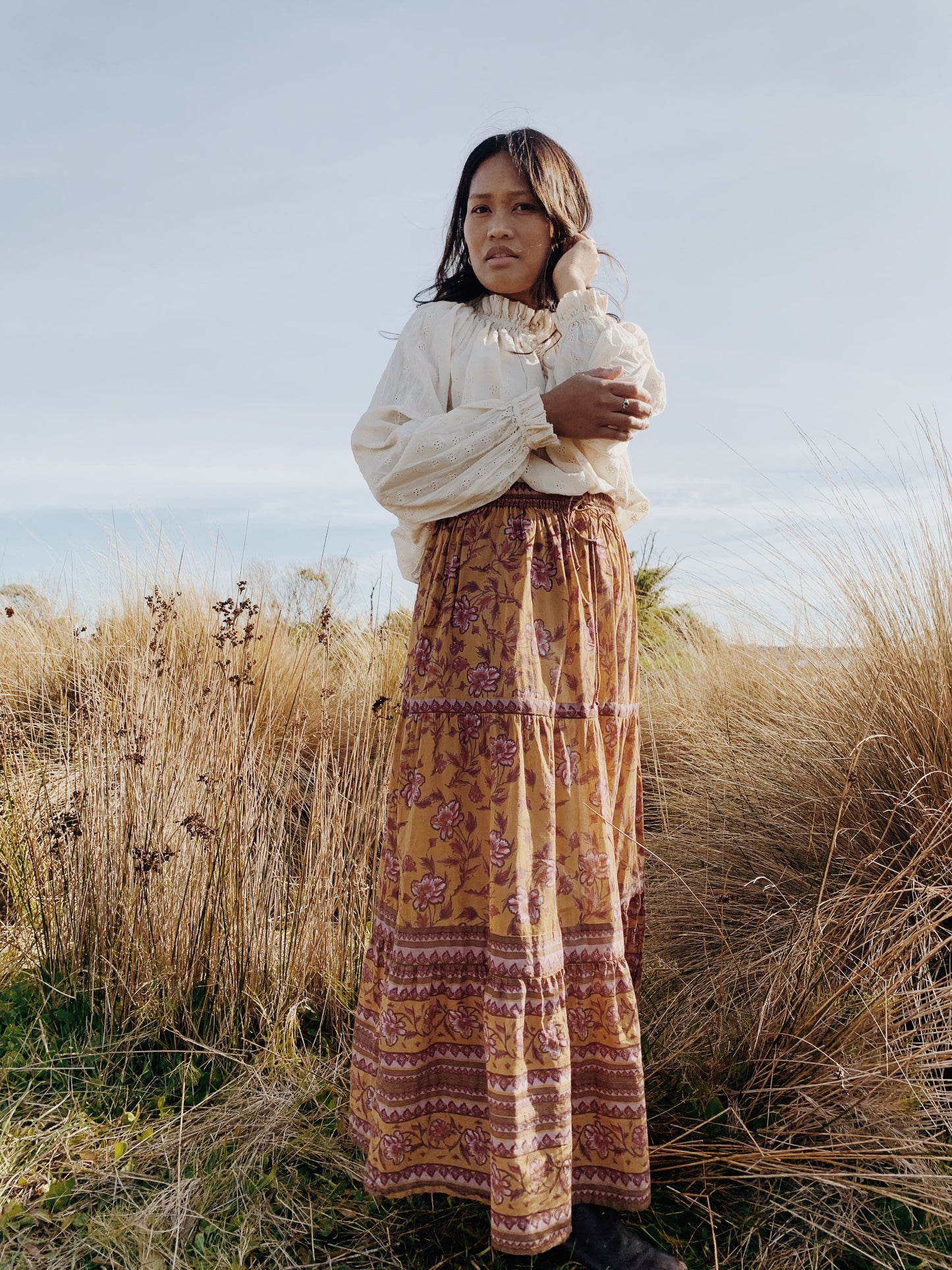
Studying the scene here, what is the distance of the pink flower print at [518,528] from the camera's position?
1.79 metres

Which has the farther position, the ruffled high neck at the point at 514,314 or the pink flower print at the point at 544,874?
the ruffled high neck at the point at 514,314

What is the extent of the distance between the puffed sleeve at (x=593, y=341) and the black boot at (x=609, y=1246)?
62.6 inches

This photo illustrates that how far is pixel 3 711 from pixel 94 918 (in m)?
1.94

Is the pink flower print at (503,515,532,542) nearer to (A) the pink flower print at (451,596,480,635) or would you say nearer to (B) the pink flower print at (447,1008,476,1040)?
(A) the pink flower print at (451,596,480,635)

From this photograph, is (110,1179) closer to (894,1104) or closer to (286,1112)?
(286,1112)

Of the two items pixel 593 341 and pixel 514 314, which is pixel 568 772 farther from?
pixel 514 314

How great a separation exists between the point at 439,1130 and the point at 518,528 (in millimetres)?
1187

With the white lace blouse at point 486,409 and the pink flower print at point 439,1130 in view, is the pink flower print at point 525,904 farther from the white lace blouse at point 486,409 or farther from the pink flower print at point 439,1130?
the white lace blouse at point 486,409

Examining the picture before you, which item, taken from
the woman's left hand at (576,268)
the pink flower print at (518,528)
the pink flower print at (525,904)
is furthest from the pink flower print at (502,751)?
the woman's left hand at (576,268)

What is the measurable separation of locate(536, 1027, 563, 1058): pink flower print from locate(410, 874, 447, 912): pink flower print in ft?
0.98

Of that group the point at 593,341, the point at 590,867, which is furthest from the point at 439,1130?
the point at 593,341

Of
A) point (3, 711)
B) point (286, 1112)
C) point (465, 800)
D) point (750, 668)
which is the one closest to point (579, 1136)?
point (465, 800)

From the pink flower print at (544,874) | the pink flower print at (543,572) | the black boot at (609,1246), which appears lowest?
the black boot at (609,1246)

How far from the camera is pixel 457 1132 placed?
181 centimetres
